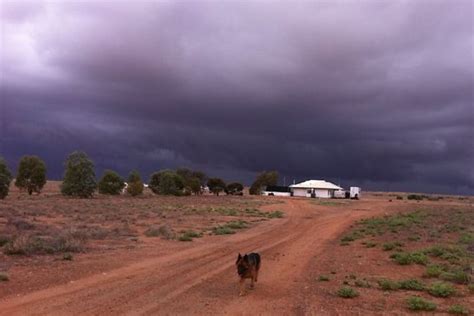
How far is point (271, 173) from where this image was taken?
5305 inches

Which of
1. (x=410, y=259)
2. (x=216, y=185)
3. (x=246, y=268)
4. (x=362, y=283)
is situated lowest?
(x=362, y=283)

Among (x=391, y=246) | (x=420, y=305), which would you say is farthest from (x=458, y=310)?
(x=391, y=246)

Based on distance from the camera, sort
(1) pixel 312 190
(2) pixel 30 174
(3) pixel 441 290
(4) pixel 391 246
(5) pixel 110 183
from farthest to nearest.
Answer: (1) pixel 312 190, (5) pixel 110 183, (2) pixel 30 174, (4) pixel 391 246, (3) pixel 441 290

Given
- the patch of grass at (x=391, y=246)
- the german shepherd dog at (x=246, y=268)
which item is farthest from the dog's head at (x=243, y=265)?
the patch of grass at (x=391, y=246)

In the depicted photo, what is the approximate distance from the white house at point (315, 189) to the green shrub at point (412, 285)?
357 feet

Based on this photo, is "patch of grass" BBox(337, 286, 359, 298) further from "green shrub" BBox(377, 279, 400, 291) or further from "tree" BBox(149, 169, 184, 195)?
"tree" BBox(149, 169, 184, 195)

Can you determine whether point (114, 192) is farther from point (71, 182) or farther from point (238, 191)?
point (238, 191)

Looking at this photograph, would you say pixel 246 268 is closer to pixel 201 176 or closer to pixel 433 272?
pixel 433 272

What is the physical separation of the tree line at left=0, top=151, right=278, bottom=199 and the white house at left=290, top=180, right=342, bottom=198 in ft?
61.8

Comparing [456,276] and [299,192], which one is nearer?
[456,276]

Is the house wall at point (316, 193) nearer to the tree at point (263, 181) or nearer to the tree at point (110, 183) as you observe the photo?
the tree at point (263, 181)

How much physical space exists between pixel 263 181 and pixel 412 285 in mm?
118098

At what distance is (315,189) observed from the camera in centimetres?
12688

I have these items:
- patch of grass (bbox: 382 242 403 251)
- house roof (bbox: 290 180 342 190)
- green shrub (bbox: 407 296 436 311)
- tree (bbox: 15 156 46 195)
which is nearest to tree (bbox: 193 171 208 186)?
house roof (bbox: 290 180 342 190)
